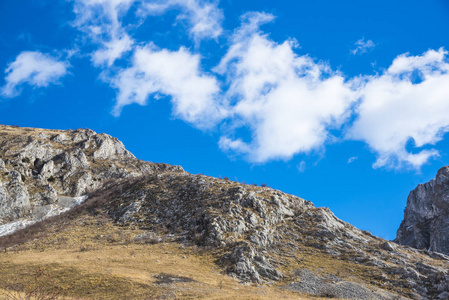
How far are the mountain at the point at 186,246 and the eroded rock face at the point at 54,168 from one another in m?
0.48

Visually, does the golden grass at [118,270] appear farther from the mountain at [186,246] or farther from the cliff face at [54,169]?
the cliff face at [54,169]

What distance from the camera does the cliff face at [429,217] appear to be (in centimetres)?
9694

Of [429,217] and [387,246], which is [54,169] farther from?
[429,217]

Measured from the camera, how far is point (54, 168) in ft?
333

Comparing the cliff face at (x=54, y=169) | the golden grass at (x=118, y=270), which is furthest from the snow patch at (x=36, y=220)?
the golden grass at (x=118, y=270)

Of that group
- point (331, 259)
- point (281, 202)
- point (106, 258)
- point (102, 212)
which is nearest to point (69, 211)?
point (102, 212)

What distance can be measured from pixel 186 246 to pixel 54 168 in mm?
73585

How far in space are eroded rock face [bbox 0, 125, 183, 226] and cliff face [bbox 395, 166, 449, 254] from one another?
315ft

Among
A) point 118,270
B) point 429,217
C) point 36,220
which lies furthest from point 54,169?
point 429,217

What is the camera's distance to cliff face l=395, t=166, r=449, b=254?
96.9 meters

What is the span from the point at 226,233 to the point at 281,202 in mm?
20860

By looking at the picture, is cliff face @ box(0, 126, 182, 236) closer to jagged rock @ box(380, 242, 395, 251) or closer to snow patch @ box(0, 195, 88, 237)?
snow patch @ box(0, 195, 88, 237)

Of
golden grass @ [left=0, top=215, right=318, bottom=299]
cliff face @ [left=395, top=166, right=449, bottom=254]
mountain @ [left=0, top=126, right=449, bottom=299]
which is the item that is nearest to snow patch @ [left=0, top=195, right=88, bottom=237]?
mountain @ [left=0, top=126, right=449, bottom=299]

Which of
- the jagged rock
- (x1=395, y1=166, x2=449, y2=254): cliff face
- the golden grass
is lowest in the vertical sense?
the golden grass
